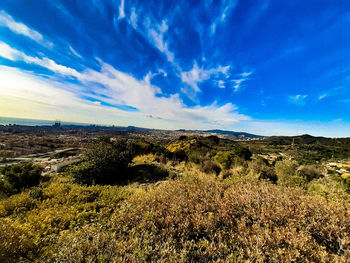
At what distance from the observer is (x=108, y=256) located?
5.75ft

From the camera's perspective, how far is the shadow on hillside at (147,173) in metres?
7.15

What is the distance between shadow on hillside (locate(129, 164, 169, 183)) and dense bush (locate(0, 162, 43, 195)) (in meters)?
4.27

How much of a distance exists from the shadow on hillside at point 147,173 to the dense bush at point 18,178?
14.0 feet

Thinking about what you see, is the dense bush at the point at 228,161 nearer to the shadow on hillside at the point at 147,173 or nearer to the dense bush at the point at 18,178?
the shadow on hillside at the point at 147,173

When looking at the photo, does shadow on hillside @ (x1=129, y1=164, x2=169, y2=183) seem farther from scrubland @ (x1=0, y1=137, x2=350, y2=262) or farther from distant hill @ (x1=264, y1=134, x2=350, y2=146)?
distant hill @ (x1=264, y1=134, x2=350, y2=146)

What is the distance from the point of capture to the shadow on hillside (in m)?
7.15

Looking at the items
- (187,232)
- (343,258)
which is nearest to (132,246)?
(187,232)

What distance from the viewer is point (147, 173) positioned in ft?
25.7

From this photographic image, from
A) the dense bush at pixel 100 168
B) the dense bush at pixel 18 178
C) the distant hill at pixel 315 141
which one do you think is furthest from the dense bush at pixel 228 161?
the distant hill at pixel 315 141

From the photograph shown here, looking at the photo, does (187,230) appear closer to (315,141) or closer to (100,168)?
(100,168)

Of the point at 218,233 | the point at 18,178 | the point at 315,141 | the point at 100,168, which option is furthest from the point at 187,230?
the point at 315,141

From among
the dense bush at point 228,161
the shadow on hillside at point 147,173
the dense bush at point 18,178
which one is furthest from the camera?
the dense bush at point 228,161

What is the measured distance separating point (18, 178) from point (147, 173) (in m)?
5.58

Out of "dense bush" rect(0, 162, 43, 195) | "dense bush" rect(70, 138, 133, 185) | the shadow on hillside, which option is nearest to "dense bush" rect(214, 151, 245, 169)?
the shadow on hillside
